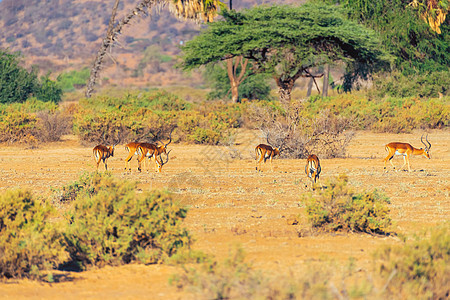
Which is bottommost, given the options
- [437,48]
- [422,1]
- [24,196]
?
[24,196]

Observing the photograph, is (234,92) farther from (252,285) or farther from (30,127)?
(252,285)

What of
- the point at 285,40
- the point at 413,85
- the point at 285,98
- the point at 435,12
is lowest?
the point at 285,98

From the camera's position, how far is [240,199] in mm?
10000

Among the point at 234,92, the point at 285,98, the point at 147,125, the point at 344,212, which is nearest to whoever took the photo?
the point at 344,212

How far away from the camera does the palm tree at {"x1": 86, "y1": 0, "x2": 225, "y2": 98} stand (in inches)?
1071

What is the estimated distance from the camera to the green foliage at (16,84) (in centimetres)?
3023

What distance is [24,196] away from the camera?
20.6 ft

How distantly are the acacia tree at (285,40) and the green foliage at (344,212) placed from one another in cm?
1934

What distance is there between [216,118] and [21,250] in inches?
651

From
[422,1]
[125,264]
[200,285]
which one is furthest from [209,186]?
[422,1]

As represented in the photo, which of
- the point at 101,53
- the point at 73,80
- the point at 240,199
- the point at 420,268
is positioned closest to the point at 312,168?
the point at 240,199

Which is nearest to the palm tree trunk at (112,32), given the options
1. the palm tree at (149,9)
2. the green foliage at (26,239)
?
the palm tree at (149,9)

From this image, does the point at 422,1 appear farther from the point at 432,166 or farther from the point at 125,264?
the point at 125,264

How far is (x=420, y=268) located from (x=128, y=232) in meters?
2.67
